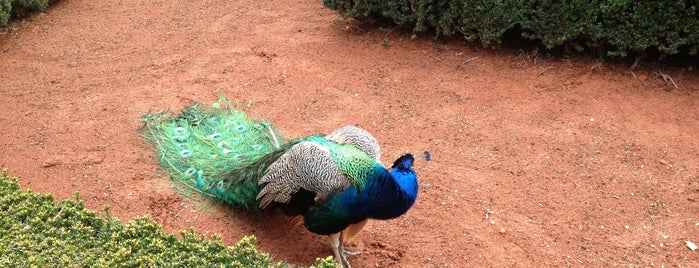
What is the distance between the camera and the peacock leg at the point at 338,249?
173 inches

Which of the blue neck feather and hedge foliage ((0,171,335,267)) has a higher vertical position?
hedge foliage ((0,171,335,267))

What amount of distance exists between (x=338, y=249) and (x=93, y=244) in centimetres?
169

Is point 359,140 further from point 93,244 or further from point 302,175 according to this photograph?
point 93,244

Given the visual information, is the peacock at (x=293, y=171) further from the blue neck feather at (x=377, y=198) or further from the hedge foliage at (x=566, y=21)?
the hedge foliage at (x=566, y=21)

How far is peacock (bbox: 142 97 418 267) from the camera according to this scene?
3.91 m

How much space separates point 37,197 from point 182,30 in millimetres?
4630

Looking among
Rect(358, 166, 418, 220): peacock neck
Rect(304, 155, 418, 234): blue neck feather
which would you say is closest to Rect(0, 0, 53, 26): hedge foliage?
Rect(304, 155, 418, 234): blue neck feather

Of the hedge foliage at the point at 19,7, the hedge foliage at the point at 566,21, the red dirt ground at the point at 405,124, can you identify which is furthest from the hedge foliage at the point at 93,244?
the hedge foliage at the point at 19,7

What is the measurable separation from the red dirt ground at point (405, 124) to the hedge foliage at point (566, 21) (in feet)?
0.87

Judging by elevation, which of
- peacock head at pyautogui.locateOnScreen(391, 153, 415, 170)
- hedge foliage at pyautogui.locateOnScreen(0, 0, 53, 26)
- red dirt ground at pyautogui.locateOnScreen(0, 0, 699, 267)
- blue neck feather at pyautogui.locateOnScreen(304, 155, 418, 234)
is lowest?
red dirt ground at pyautogui.locateOnScreen(0, 0, 699, 267)

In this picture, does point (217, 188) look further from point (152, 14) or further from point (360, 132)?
point (152, 14)

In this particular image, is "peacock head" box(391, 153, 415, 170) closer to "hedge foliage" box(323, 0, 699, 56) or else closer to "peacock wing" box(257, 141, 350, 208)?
"peacock wing" box(257, 141, 350, 208)

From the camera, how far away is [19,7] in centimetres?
835

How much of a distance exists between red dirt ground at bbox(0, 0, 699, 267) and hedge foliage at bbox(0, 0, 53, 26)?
0.26 m
